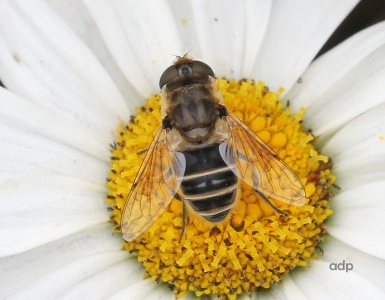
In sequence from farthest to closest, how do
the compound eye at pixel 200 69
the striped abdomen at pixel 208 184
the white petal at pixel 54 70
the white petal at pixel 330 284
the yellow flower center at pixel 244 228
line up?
the white petal at pixel 54 70 < the yellow flower center at pixel 244 228 < the white petal at pixel 330 284 < the compound eye at pixel 200 69 < the striped abdomen at pixel 208 184

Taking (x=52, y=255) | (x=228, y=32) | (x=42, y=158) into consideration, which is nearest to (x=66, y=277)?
(x=52, y=255)

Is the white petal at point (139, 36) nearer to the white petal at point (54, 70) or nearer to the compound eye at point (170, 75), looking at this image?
the white petal at point (54, 70)

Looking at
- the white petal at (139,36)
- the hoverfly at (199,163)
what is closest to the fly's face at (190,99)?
the hoverfly at (199,163)

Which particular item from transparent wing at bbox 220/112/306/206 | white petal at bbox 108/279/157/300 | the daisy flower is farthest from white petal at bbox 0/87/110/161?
transparent wing at bbox 220/112/306/206

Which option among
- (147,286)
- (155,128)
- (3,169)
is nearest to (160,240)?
(147,286)

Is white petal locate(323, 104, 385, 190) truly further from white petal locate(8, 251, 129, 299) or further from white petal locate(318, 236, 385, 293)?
white petal locate(8, 251, 129, 299)

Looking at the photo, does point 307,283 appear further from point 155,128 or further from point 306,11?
point 306,11
